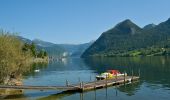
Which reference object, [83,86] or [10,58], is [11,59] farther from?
[83,86]

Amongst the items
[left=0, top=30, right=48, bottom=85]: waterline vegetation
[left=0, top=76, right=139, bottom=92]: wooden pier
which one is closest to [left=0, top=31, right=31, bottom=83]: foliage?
[left=0, top=30, right=48, bottom=85]: waterline vegetation

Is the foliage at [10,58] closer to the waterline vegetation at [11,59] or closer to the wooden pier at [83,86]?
the waterline vegetation at [11,59]

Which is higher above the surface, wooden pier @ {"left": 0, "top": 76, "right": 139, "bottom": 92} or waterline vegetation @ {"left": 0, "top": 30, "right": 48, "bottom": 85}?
waterline vegetation @ {"left": 0, "top": 30, "right": 48, "bottom": 85}

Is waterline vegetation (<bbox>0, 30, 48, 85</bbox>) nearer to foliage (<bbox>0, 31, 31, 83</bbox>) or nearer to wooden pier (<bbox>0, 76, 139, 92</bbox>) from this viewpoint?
foliage (<bbox>0, 31, 31, 83</bbox>)

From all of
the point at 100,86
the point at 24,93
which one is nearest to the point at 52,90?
the point at 24,93

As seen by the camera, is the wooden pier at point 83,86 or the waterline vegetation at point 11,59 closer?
the wooden pier at point 83,86

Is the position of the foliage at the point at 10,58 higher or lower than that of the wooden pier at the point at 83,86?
higher

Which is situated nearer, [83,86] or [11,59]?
[11,59]

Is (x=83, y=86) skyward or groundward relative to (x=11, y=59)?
groundward

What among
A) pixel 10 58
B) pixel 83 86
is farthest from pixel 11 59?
pixel 83 86

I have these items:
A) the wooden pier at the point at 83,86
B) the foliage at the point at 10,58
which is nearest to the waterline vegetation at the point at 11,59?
the foliage at the point at 10,58

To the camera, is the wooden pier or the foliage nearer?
the wooden pier

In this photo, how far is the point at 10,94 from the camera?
253 ft

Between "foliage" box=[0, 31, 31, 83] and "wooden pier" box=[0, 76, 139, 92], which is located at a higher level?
"foliage" box=[0, 31, 31, 83]
